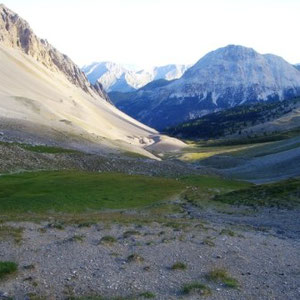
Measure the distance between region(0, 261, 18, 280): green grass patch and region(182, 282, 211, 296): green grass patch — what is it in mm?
8127

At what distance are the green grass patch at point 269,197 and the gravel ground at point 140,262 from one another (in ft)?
59.2

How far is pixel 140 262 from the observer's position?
71.6 ft

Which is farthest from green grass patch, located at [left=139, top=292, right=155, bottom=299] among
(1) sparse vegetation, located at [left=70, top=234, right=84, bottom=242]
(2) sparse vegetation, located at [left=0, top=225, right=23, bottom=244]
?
A: (2) sparse vegetation, located at [left=0, top=225, right=23, bottom=244]

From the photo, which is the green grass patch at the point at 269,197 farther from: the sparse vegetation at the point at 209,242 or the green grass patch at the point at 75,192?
the sparse vegetation at the point at 209,242

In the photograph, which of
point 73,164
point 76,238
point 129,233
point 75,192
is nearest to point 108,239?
point 76,238

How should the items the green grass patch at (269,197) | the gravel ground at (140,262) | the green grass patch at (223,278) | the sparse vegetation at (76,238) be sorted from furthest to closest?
the green grass patch at (269,197), the sparse vegetation at (76,238), the green grass patch at (223,278), the gravel ground at (140,262)

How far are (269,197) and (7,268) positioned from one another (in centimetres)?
4190

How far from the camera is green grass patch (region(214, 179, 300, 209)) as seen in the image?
49191mm

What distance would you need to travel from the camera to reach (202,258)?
23.6 meters

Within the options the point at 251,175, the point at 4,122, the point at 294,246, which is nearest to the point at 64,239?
the point at 294,246

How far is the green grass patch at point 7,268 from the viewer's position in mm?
17984

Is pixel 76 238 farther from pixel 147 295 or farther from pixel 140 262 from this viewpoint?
pixel 147 295

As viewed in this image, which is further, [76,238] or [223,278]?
[76,238]

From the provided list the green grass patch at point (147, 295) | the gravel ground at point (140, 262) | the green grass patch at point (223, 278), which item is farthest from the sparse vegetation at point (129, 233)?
the green grass patch at point (147, 295)
